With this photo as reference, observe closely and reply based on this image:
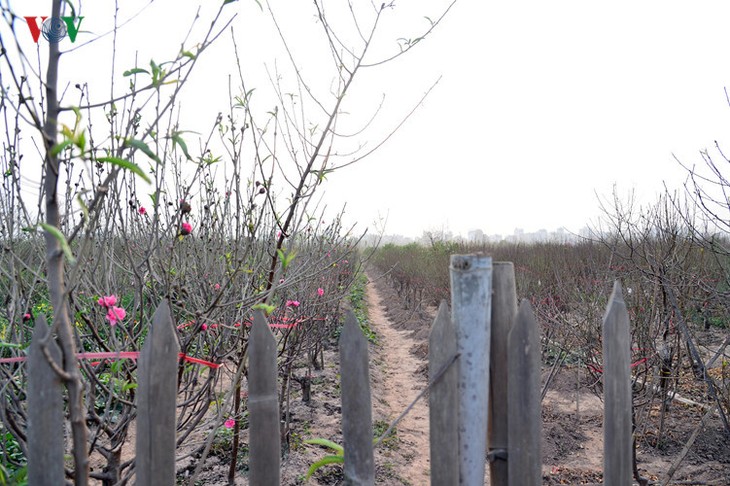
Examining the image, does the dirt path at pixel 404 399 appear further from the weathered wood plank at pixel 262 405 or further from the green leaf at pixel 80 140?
the green leaf at pixel 80 140

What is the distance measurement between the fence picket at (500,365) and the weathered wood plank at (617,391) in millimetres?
291

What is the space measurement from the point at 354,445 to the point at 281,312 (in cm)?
213

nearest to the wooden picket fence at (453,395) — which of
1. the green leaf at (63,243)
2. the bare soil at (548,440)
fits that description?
the green leaf at (63,243)

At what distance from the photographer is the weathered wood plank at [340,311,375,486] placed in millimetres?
1225

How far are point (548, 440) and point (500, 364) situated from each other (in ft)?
11.1

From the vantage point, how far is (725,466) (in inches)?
138

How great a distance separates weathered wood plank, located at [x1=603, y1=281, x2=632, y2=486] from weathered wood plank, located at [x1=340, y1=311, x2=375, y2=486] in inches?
26.4

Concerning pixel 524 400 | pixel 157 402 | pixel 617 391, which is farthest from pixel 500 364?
pixel 157 402

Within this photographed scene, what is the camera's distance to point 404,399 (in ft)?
18.9

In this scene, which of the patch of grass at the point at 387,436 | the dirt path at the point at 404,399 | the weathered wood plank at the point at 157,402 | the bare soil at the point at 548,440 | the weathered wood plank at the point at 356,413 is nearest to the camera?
the weathered wood plank at the point at 157,402

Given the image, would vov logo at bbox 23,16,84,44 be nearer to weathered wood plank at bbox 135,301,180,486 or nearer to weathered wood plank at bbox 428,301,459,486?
weathered wood plank at bbox 135,301,180,486

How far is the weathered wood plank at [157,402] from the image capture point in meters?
1.11

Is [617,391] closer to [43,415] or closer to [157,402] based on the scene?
[157,402]

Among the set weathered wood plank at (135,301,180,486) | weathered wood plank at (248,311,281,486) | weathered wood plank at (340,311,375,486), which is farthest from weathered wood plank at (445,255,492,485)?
weathered wood plank at (135,301,180,486)
